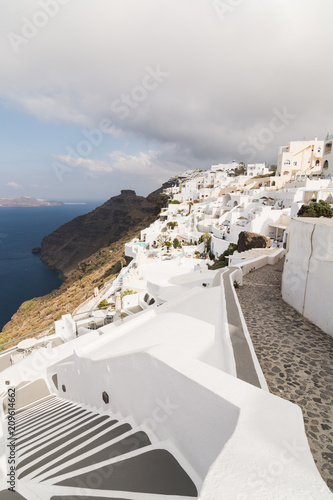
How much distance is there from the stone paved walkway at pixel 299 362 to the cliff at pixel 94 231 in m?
69.6

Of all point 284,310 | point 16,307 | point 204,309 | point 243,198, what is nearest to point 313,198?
point 243,198

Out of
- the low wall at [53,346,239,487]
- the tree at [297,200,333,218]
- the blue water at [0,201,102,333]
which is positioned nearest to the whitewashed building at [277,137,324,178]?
the tree at [297,200,333,218]

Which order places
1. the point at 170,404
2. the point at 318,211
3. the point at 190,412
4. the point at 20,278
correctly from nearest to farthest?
the point at 190,412
the point at 170,404
the point at 318,211
the point at 20,278

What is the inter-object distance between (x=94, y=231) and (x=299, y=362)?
9516cm

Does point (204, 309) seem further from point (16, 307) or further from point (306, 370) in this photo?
point (16, 307)

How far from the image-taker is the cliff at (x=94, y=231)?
79.4m


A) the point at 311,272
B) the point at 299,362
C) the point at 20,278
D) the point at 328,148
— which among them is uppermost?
the point at 328,148

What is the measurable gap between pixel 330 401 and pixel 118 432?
2.92 meters

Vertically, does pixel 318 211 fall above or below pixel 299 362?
above

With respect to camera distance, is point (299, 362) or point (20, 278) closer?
point (299, 362)

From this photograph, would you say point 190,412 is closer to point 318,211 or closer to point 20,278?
point 318,211

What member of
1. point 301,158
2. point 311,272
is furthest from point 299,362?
point 301,158

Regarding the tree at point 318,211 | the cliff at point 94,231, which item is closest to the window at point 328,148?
the tree at point 318,211

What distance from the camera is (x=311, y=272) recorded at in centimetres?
566
